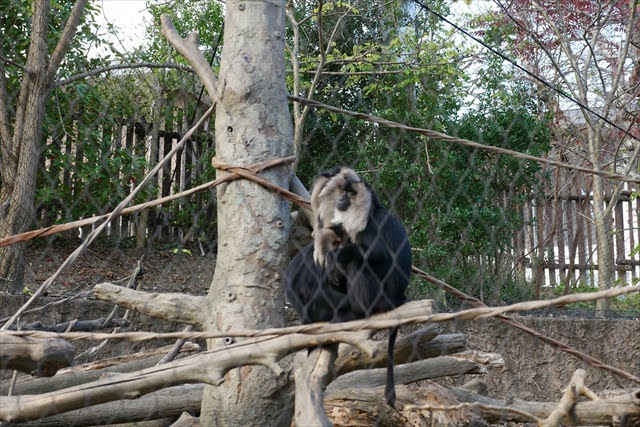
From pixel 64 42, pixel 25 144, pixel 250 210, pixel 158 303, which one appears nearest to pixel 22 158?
pixel 25 144

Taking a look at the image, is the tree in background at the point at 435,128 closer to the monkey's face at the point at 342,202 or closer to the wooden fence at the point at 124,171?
the monkey's face at the point at 342,202

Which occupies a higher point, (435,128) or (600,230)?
(435,128)

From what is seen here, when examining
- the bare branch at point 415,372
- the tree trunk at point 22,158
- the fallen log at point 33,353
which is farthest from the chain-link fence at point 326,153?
the fallen log at point 33,353

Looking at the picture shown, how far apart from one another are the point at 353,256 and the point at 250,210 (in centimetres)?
45

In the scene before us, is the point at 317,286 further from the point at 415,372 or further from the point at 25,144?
the point at 25,144

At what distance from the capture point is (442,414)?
231 centimetres

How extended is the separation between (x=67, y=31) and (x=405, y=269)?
2.67 meters

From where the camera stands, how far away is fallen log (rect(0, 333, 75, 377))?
183 cm

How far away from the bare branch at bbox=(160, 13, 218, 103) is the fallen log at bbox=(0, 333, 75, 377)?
1015mm

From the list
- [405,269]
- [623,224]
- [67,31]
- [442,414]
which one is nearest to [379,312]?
[405,269]

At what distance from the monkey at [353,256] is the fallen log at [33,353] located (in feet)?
3.05

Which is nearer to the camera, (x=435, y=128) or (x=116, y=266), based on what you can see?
(x=435, y=128)

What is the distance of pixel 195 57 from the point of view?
8.59 feet

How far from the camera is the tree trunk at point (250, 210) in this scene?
2232 millimetres
